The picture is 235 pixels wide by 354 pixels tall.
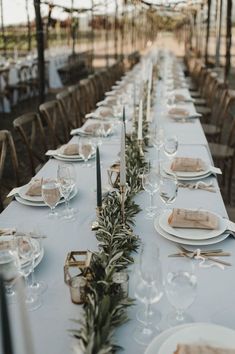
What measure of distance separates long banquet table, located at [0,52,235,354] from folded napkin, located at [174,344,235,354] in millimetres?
120

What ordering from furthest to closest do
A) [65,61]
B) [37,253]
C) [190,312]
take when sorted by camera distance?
[65,61] → [37,253] → [190,312]

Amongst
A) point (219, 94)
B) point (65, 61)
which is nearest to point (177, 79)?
point (219, 94)

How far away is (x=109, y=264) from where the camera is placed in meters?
1.23

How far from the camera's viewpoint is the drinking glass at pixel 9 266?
1.21 metres

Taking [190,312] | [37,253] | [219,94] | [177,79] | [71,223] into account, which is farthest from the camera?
[177,79]

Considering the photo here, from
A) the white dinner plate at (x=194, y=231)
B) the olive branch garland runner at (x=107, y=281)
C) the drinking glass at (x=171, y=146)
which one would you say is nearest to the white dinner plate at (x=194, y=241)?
the white dinner plate at (x=194, y=231)

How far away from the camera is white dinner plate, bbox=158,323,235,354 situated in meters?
1.03

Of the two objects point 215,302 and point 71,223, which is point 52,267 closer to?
point 71,223

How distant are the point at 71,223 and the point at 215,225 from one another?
586 millimetres

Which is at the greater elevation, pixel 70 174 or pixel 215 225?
pixel 70 174

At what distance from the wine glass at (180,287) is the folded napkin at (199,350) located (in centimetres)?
12

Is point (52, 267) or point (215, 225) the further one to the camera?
point (215, 225)

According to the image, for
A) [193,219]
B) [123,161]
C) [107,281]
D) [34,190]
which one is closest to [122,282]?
[107,281]

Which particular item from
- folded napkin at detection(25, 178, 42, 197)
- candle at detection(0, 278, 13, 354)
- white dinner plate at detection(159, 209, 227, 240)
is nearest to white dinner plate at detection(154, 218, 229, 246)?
white dinner plate at detection(159, 209, 227, 240)
